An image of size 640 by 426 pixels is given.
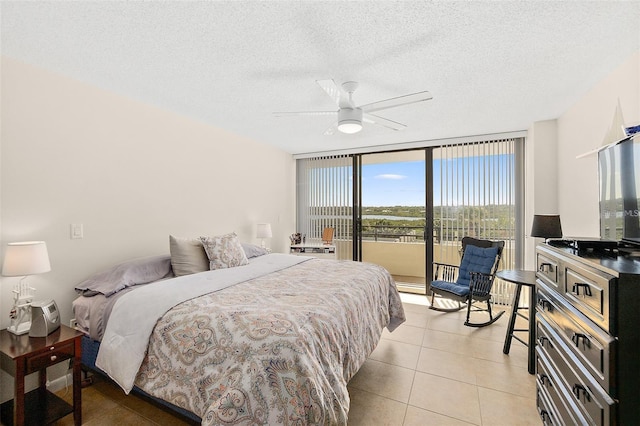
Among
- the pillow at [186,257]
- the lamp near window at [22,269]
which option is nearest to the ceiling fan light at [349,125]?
the pillow at [186,257]

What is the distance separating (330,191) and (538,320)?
158 inches

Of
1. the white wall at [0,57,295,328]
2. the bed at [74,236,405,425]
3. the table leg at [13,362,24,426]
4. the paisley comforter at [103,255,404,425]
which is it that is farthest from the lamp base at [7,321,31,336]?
the paisley comforter at [103,255,404,425]

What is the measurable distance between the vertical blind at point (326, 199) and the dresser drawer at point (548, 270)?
363 centimetres

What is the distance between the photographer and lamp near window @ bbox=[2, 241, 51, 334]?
190cm

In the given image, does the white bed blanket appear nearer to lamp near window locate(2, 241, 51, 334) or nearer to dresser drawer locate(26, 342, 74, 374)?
dresser drawer locate(26, 342, 74, 374)

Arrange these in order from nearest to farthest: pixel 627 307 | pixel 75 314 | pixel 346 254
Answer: pixel 627 307, pixel 75 314, pixel 346 254

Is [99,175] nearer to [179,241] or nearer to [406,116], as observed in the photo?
[179,241]

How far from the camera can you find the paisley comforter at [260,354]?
4.53 feet

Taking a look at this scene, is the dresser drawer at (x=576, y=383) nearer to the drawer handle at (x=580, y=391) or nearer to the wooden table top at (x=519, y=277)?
the drawer handle at (x=580, y=391)

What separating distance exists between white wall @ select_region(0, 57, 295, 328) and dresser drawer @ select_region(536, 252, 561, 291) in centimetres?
340

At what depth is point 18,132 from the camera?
86.3 inches

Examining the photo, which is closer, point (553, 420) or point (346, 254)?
point (553, 420)

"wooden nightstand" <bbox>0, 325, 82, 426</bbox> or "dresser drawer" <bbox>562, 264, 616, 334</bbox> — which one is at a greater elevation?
"dresser drawer" <bbox>562, 264, 616, 334</bbox>

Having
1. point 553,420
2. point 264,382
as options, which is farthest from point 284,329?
point 553,420
